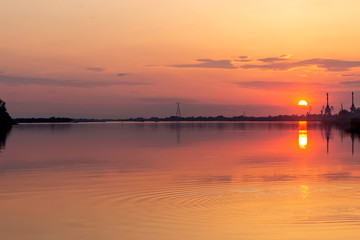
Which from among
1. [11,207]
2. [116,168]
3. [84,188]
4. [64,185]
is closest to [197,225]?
[11,207]

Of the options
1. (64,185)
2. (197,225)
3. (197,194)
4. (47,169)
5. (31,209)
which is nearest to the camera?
(197,225)

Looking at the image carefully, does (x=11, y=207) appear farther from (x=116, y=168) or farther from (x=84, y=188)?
(x=116, y=168)

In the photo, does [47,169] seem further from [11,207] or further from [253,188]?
[253,188]

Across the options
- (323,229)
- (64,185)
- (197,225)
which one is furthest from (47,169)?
(323,229)

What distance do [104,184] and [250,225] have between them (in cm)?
1052

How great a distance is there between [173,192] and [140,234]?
7.13 metres

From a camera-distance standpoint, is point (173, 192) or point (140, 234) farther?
point (173, 192)

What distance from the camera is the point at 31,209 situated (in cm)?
1700

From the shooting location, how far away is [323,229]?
1365 centimetres

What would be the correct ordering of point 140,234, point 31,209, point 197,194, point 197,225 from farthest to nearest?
point 197,194, point 31,209, point 197,225, point 140,234

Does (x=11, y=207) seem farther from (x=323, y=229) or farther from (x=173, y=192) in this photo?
Result: (x=323, y=229)

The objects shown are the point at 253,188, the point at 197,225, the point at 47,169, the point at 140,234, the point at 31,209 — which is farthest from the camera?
the point at 47,169

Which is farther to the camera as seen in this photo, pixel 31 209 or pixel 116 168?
pixel 116 168

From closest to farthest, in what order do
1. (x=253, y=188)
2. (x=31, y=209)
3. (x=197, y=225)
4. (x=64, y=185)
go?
1. (x=197, y=225)
2. (x=31, y=209)
3. (x=253, y=188)
4. (x=64, y=185)
